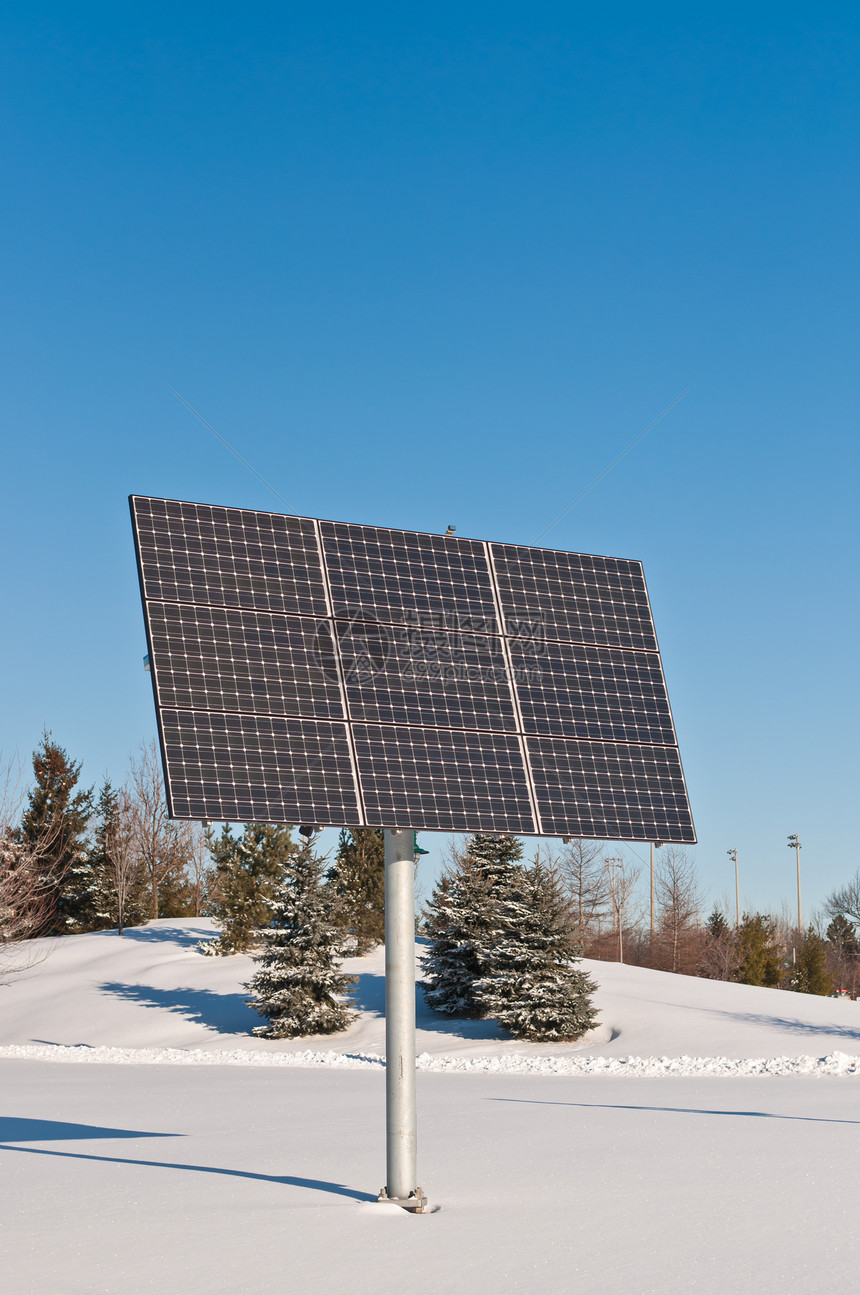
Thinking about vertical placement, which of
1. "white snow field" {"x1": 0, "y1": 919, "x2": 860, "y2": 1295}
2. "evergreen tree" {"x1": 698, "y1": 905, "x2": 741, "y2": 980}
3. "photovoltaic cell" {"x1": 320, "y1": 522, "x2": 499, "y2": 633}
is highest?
"photovoltaic cell" {"x1": 320, "y1": 522, "x2": 499, "y2": 633}

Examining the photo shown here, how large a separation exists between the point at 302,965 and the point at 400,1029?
24.2m

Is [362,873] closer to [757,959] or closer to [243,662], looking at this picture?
[757,959]

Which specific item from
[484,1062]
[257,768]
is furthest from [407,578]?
[484,1062]

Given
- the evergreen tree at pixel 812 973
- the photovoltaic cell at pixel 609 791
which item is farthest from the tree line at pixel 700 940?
the photovoltaic cell at pixel 609 791

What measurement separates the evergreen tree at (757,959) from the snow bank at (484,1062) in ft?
108

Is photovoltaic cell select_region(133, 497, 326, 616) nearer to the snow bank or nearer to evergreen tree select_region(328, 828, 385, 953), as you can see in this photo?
the snow bank

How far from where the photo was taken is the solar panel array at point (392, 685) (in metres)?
10.6

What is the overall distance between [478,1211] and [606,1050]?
2068 cm

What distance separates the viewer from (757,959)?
57875 mm

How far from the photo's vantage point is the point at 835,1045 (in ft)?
90.2

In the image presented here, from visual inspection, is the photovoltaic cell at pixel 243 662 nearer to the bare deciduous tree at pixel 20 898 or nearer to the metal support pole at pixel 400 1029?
the metal support pole at pixel 400 1029

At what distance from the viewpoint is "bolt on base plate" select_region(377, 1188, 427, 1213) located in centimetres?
920

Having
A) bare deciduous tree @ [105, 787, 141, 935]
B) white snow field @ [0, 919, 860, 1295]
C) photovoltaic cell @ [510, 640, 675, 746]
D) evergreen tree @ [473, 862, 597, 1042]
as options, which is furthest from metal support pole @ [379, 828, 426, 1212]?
bare deciduous tree @ [105, 787, 141, 935]

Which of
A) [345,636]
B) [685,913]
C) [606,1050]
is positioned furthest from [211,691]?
[685,913]
